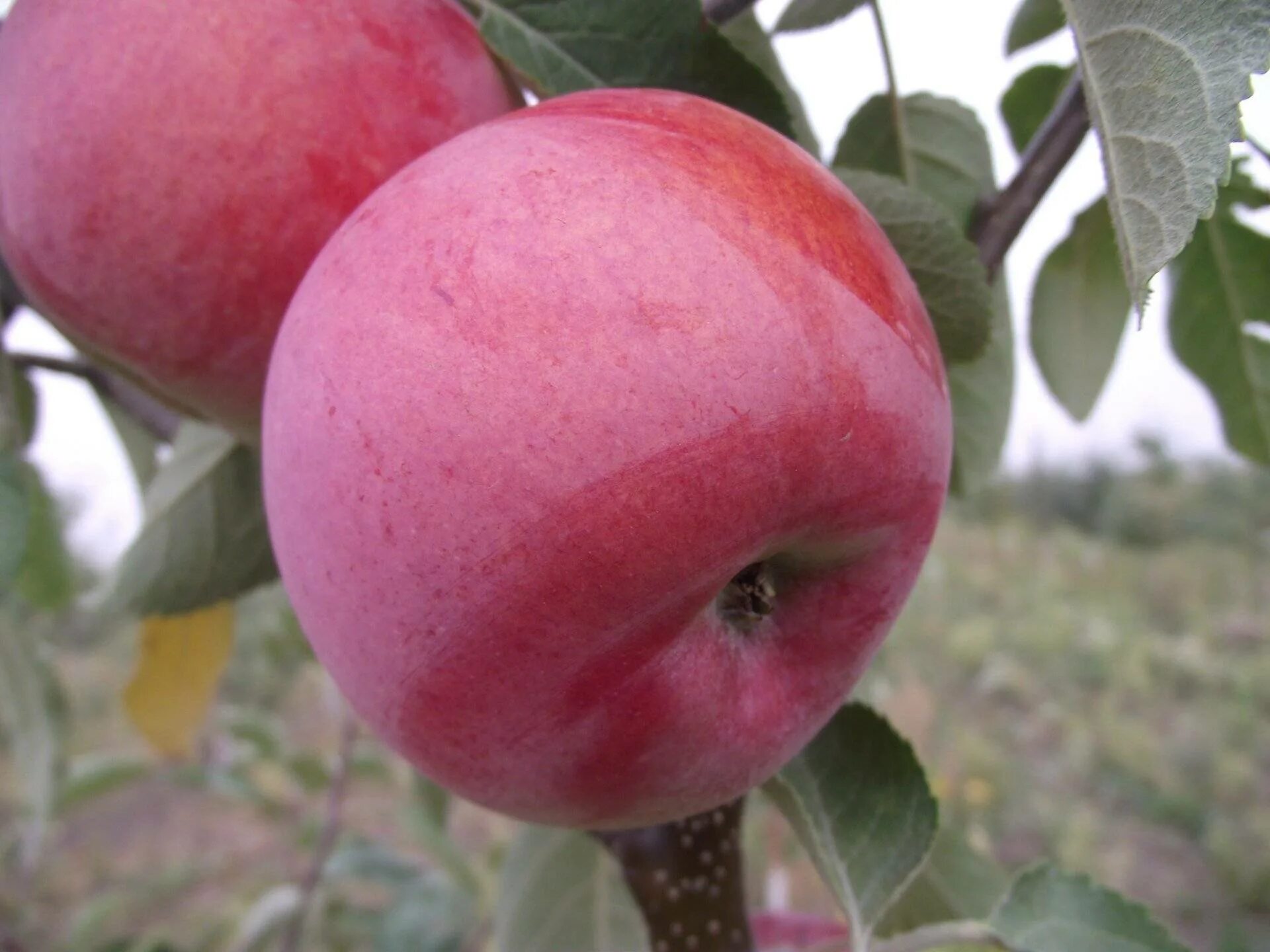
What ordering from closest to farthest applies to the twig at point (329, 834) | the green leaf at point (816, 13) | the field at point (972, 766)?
the green leaf at point (816, 13) < the twig at point (329, 834) < the field at point (972, 766)

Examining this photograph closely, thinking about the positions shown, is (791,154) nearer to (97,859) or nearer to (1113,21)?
(1113,21)

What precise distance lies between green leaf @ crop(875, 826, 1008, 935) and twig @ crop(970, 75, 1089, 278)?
0.34 meters

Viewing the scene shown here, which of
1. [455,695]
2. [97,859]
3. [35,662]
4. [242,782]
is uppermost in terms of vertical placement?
[455,695]

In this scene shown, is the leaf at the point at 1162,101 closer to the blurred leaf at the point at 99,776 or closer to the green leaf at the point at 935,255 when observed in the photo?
the green leaf at the point at 935,255

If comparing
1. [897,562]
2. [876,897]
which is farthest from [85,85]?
[876,897]

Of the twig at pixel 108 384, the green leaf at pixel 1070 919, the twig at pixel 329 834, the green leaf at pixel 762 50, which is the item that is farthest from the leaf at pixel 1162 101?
the twig at pixel 329 834

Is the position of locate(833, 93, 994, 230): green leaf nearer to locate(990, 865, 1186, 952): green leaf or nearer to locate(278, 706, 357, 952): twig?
locate(990, 865, 1186, 952): green leaf

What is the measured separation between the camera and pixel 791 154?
345 mm

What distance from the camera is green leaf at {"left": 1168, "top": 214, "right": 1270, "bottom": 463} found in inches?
23.0

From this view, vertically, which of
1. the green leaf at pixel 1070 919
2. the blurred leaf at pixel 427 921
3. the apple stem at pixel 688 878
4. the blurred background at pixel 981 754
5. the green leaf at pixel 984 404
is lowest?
the blurred background at pixel 981 754

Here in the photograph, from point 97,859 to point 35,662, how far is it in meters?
2.56

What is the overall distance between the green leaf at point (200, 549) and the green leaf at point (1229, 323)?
547 millimetres

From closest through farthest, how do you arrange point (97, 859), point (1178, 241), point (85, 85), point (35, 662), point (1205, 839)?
point (1178, 241) → point (85, 85) → point (35, 662) → point (1205, 839) → point (97, 859)

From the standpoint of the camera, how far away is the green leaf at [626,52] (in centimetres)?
38
